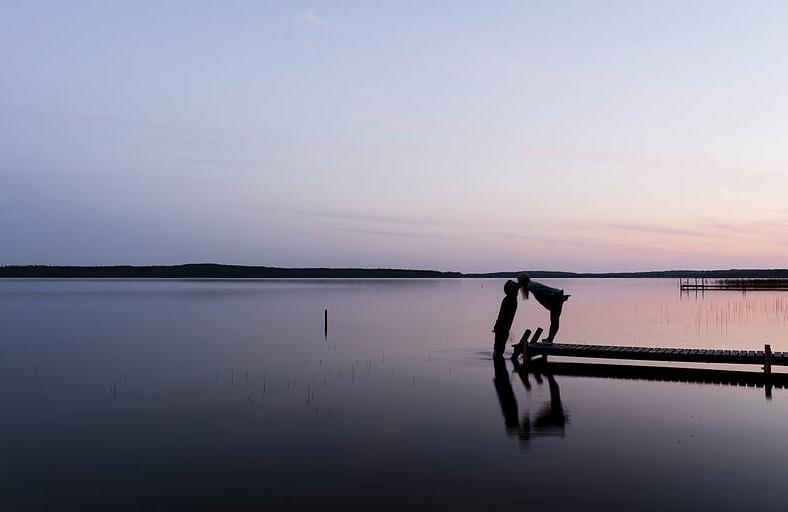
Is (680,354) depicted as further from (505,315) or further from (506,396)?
(505,315)

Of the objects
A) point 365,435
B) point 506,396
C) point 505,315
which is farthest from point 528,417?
point 505,315

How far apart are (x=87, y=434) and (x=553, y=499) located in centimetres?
1039

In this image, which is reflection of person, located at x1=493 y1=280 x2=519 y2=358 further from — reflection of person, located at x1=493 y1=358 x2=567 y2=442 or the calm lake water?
reflection of person, located at x1=493 y1=358 x2=567 y2=442

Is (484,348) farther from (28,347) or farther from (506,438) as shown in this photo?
(28,347)

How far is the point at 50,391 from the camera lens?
70.6 feet

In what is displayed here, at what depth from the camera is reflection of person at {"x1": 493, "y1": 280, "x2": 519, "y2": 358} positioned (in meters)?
26.4

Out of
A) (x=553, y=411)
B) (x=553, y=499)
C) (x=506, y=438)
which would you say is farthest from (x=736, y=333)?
(x=553, y=499)

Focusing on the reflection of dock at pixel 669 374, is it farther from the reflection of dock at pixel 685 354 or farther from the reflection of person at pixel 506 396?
the reflection of person at pixel 506 396

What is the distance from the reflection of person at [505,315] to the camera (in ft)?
86.6

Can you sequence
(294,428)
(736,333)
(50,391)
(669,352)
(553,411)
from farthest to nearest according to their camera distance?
(736,333)
(669,352)
(50,391)
(553,411)
(294,428)

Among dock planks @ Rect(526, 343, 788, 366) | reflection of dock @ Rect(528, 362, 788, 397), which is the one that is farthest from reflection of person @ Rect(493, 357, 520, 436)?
dock planks @ Rect(526, 343, 788, 366)

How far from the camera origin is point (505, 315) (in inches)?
1072

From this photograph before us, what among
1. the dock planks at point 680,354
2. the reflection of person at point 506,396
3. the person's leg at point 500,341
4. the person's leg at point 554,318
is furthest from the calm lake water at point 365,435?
the person's leg at point 554,318

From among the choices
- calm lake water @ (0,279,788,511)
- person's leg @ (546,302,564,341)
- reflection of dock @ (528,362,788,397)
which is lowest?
calm lake water @ (0,279,788,511)
